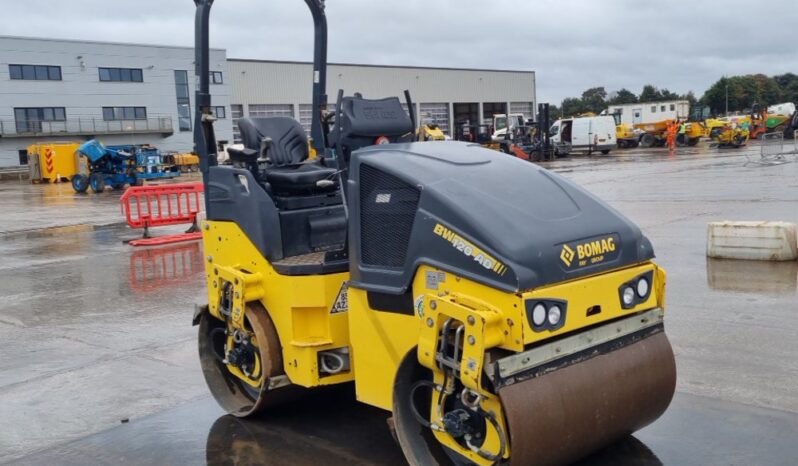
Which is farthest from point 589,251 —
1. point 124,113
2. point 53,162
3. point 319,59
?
point 124,113

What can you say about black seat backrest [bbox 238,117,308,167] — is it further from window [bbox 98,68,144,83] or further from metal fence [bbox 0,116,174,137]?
window [bbox 98,68,144,83]

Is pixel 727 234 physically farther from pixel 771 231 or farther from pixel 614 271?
pixel 614 271

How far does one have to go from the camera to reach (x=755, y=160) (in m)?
29.2

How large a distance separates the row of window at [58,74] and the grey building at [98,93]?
0.06 meters

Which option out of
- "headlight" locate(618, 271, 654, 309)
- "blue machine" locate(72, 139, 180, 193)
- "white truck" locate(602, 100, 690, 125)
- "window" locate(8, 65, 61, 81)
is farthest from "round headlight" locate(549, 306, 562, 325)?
"window" locate(8, 65, 61, 81)

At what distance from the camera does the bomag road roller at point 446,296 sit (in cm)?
345

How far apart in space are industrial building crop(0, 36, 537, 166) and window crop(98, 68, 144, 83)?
0.07 metres

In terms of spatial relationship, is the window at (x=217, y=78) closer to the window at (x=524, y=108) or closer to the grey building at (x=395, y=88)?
the grey building at (x=395, y=88)

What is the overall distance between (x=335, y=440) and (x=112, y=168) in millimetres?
28630

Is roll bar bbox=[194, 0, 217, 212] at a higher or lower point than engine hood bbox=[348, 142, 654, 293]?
higher

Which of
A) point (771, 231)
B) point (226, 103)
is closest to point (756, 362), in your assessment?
point (771, 231)

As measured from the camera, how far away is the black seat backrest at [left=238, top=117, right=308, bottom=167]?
5.77m

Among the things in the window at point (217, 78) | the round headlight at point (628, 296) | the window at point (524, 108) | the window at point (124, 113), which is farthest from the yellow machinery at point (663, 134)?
the round headlight at point (628, 296)

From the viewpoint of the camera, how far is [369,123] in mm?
4770
